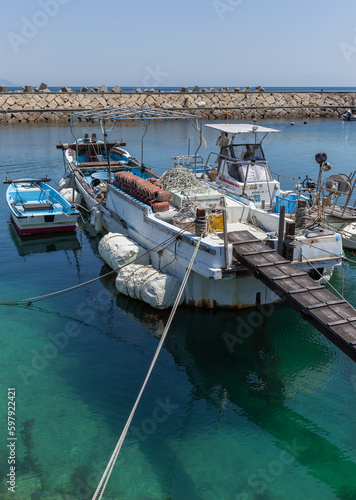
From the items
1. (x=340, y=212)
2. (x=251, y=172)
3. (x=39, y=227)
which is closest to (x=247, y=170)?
(x=251, y=172)

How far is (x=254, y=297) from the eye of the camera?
1145 cm

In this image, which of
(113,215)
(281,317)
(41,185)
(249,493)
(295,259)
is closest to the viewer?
(249,493)

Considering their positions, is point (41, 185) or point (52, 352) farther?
point (41, 185)

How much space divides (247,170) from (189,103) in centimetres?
5146

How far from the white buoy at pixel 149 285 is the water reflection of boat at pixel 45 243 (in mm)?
5465

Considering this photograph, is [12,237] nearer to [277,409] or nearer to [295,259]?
[295,259]

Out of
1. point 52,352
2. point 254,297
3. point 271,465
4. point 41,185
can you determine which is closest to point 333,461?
point 271,465

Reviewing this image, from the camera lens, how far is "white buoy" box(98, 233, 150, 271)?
1302cm

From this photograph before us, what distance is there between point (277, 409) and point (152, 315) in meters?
4.37

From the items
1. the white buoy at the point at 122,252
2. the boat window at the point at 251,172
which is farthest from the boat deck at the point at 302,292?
the boat window at the point at 251,172

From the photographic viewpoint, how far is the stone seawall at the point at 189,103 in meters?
56.5

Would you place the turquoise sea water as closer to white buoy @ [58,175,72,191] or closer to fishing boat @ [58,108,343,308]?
fishing boat @ [58,108,343,308]

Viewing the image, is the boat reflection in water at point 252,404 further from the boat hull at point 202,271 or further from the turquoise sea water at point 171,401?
the boat hull at point 202,271

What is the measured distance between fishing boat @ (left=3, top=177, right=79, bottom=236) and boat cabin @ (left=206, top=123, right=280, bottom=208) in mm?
6328
